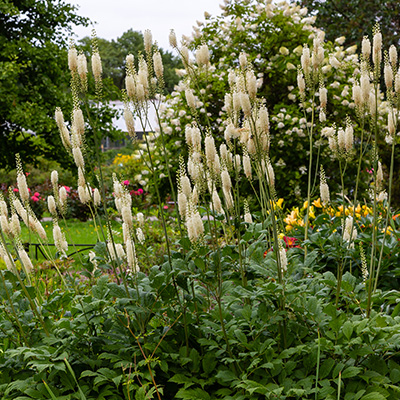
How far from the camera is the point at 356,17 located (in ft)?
43.6

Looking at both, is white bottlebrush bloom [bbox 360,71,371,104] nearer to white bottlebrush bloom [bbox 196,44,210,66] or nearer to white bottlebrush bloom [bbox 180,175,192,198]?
white bottlebrush bloom [bbox 196,44,210,66]

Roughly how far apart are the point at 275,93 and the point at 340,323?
6.47 meters

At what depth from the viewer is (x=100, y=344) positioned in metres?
2.08

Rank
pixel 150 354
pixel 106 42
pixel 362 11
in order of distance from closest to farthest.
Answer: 1. pixel 150 354
2. pixel 362 11
3. pixel 106 42

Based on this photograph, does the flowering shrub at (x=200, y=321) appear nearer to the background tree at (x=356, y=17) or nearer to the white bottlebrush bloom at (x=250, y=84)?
the white bottlebrush bloom at (x=250, y=84)

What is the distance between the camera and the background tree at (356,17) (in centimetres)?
1320

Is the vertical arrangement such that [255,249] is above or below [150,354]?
above

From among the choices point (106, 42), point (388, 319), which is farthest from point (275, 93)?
point (106, 42)

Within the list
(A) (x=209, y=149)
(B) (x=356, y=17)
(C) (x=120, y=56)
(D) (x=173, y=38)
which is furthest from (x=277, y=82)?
(C) (x=120, y=56)

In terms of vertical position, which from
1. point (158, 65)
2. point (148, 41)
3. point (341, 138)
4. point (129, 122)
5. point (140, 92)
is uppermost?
point (148, 41)

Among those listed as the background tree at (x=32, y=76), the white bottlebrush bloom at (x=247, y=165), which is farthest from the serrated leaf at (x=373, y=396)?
the background tree at (x=32, y=76)

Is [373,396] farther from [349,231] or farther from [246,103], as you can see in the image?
[246,103]

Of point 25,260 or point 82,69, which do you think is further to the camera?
point 25,260

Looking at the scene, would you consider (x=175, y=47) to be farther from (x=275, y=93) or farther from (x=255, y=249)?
(x=275, y=93)
